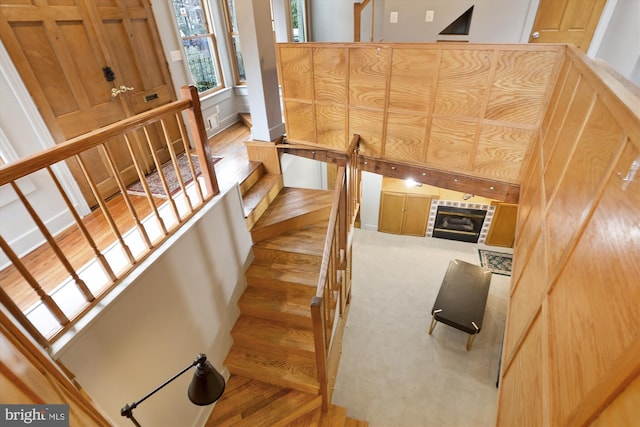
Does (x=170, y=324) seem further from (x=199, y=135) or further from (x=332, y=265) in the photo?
(x=199, y=135)

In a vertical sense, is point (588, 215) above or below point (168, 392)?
above

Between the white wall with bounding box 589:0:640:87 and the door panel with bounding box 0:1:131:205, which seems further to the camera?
the white wall with bounding box 589:0:640:87

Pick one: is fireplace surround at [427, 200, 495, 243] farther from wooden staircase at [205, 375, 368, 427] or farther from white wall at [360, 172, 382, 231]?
wooden staircase at [205, 375, 368, 427]

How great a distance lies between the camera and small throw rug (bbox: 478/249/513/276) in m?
5.39

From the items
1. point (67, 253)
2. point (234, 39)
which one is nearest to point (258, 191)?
point (67, 253)

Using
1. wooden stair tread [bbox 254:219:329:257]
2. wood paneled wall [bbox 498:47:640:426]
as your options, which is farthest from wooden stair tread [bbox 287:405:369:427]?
wood paneled wall [bbox 498:47:640:426]

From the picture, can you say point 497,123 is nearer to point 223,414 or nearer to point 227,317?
point 227,317

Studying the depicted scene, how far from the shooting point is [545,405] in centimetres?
95

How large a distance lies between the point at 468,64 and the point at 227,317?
10.3 feet

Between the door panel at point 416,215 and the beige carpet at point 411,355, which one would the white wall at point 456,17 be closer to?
the door panel at point 416,215

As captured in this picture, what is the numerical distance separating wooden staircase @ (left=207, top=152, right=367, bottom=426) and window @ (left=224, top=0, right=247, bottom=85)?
8.04ft

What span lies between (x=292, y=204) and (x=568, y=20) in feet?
13.0

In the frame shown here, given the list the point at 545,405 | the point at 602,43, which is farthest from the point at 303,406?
the point at 602,43

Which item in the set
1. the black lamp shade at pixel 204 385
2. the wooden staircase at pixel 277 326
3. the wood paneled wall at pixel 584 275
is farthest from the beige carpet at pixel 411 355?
the black lamp shade at pixel 204 385
